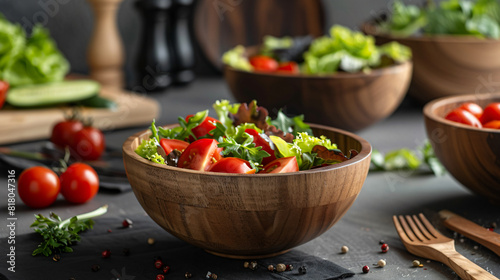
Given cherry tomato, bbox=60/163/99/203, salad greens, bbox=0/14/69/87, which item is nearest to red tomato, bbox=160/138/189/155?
cherry tomato, bbox=60/163/99/203

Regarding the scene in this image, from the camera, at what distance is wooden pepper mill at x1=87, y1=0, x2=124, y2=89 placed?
251cm

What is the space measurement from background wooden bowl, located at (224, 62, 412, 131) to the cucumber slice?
1.92 feet

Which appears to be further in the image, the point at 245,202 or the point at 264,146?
the point at 264,146

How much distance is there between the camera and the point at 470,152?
1.31 meters

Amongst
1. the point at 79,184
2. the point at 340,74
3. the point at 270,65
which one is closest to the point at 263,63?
the point at 270,65

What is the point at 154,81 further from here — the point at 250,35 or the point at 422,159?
the point at 422,159

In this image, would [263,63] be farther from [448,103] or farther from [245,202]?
[245,202]

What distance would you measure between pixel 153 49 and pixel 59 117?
0.63 m

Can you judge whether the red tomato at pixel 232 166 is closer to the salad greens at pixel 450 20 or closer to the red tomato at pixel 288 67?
the red tomato at pixel 288 67

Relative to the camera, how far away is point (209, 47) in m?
2.82

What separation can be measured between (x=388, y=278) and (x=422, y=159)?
0.76 m

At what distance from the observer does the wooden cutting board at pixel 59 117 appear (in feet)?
6.47

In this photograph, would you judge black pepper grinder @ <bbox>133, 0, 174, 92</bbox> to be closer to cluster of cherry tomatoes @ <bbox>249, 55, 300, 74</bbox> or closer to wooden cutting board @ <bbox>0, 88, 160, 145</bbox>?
wooden cutting board @ <bbox>0, 88, 160, 145</bbox>

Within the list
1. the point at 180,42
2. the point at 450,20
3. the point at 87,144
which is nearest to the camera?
the point at 87,144
